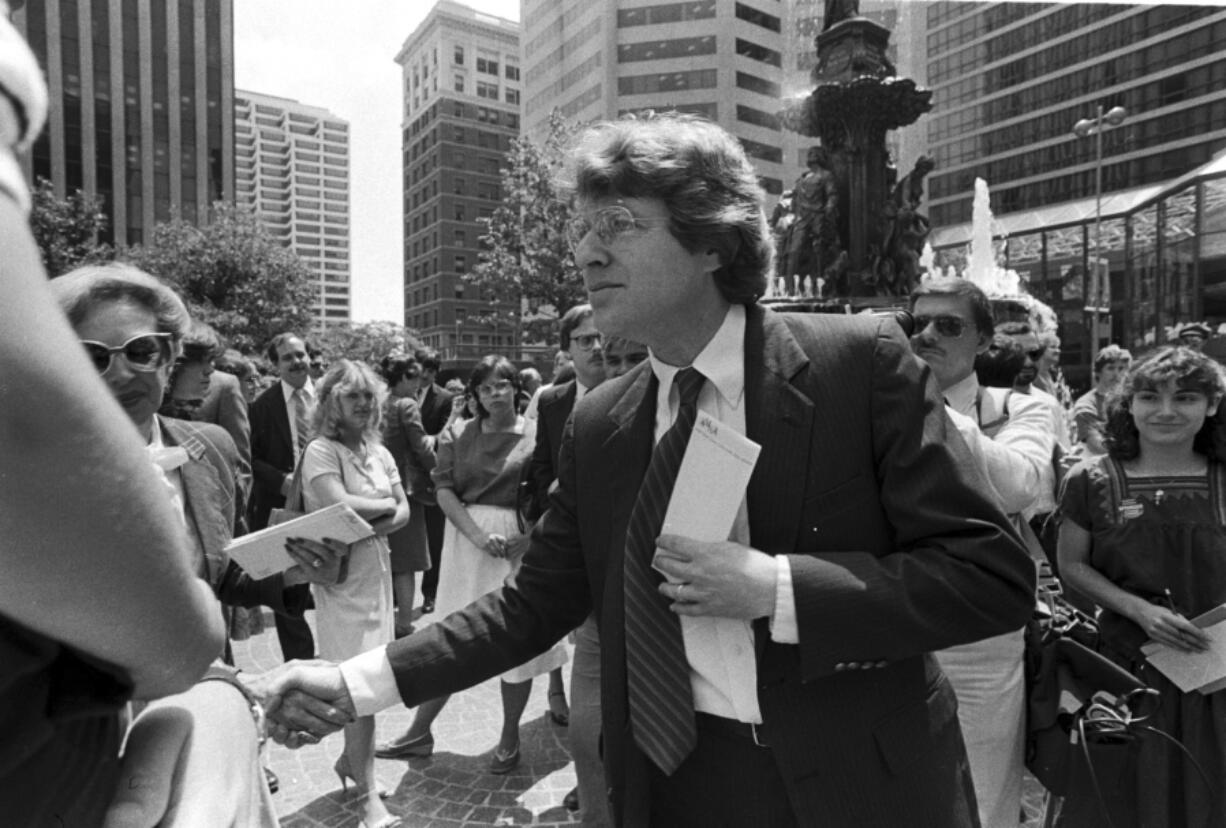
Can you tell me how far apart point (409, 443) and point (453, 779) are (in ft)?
9.88

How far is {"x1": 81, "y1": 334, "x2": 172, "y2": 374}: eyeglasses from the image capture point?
2.03m

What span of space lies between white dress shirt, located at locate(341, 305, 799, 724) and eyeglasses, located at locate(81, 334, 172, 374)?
936mm

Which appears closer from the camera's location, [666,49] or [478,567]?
[478,567]

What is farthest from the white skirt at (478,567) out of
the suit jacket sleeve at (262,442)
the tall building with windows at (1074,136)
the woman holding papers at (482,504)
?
the tall building with windows at (1074,136)

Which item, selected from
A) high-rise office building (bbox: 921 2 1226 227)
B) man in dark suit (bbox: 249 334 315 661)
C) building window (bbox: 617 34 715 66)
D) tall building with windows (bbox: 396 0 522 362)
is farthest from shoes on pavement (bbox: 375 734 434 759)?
tall building with windows (bbox: 396 0 522 362)

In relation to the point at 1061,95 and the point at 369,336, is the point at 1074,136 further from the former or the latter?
the point at 369,336

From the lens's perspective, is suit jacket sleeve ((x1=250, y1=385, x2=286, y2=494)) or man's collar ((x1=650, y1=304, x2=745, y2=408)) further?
suit jacket sleeve ((x1=250, y1=385, x2=286, y2=494))

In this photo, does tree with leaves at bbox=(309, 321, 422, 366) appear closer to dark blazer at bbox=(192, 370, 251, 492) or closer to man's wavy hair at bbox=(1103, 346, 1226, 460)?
dark blazer at bbox=(192, 370, 251, 492)

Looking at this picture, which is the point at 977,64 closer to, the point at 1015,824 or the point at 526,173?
the point at 526,173

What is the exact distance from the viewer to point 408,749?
187 inches

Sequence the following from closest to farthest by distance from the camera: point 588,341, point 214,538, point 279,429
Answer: point 214,538 < point 588,341 < point 279,429

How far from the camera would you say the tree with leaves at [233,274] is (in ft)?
108

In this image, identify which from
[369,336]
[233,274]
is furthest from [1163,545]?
[369,336]

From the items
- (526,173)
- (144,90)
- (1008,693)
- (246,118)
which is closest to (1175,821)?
(1008,693)
